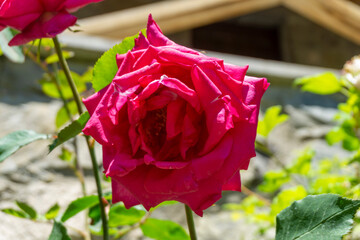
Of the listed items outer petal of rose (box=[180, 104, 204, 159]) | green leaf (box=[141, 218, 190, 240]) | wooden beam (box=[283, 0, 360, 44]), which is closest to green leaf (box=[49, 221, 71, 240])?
green leaf (box=[141, 218, 190, 240])

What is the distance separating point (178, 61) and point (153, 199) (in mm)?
125

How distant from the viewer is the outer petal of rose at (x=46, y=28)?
1.44ft

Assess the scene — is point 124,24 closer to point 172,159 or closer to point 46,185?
point 46,185

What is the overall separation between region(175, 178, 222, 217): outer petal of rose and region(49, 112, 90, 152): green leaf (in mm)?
164

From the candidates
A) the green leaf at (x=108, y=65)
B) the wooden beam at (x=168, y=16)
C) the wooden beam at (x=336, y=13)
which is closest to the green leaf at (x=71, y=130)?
the green leaf at (x=108, y=65)

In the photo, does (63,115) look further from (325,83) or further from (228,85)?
(228,85)

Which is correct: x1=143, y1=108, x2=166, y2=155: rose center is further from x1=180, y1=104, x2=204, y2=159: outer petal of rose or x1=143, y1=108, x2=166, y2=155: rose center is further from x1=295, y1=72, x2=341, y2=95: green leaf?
x1=295, y1=72, x2=341, y2=95: green leaf

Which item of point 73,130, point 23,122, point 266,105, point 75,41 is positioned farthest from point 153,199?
point 266,105

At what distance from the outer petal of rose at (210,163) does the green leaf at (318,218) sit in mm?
163

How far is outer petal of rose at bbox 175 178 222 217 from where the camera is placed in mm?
376

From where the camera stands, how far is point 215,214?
1.47 m

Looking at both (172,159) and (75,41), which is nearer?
(172,159)

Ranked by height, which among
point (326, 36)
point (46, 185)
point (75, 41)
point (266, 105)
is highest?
point (75, 41)

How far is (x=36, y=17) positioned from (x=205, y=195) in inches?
9.7
